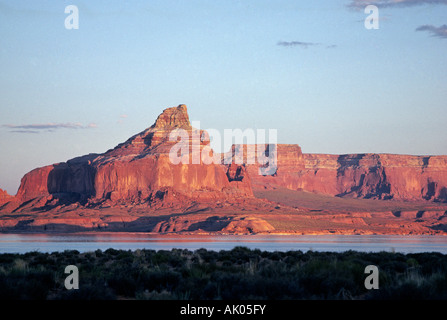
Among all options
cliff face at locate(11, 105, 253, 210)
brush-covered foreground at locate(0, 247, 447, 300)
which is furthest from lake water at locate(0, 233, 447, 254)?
brush-covered foreground at locate(0, 247, 447, 300)

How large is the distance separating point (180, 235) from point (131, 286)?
119803 millimetres

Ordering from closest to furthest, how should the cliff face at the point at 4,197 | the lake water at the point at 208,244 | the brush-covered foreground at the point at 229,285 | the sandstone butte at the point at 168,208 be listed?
the brush-covered foreground at the point at 229,285
the lake water at the point at 208,244
the sandstone butte at the point at 168,208
the cliff face at the point at 4,197

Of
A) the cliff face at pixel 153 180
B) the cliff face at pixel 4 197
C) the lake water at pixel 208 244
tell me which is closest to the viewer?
the lake water at pixel 208 244

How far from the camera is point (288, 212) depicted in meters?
172

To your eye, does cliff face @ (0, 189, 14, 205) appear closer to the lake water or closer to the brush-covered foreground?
the lake water

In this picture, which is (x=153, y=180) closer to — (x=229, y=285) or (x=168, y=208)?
(x=168, y=208)

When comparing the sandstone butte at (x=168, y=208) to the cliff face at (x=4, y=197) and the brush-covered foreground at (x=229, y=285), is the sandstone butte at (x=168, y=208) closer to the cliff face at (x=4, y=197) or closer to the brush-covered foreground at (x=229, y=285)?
the cliff face at (x=4, y=197)

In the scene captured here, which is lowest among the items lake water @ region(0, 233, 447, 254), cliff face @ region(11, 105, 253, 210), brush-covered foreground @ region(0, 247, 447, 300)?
lake water @ region(0, 233, 447, 254)

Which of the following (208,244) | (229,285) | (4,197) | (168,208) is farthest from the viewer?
(4,197)

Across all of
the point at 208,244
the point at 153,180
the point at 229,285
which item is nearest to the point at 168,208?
the point at 153,180

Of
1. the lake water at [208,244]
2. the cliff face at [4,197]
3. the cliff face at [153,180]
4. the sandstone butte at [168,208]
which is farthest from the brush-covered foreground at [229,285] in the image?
the cliff face at [4,197]

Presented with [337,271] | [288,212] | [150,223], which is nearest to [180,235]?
[150,223]

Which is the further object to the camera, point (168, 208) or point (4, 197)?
point (4, 197)

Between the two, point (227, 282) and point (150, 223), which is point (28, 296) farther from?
point (150, 223)
